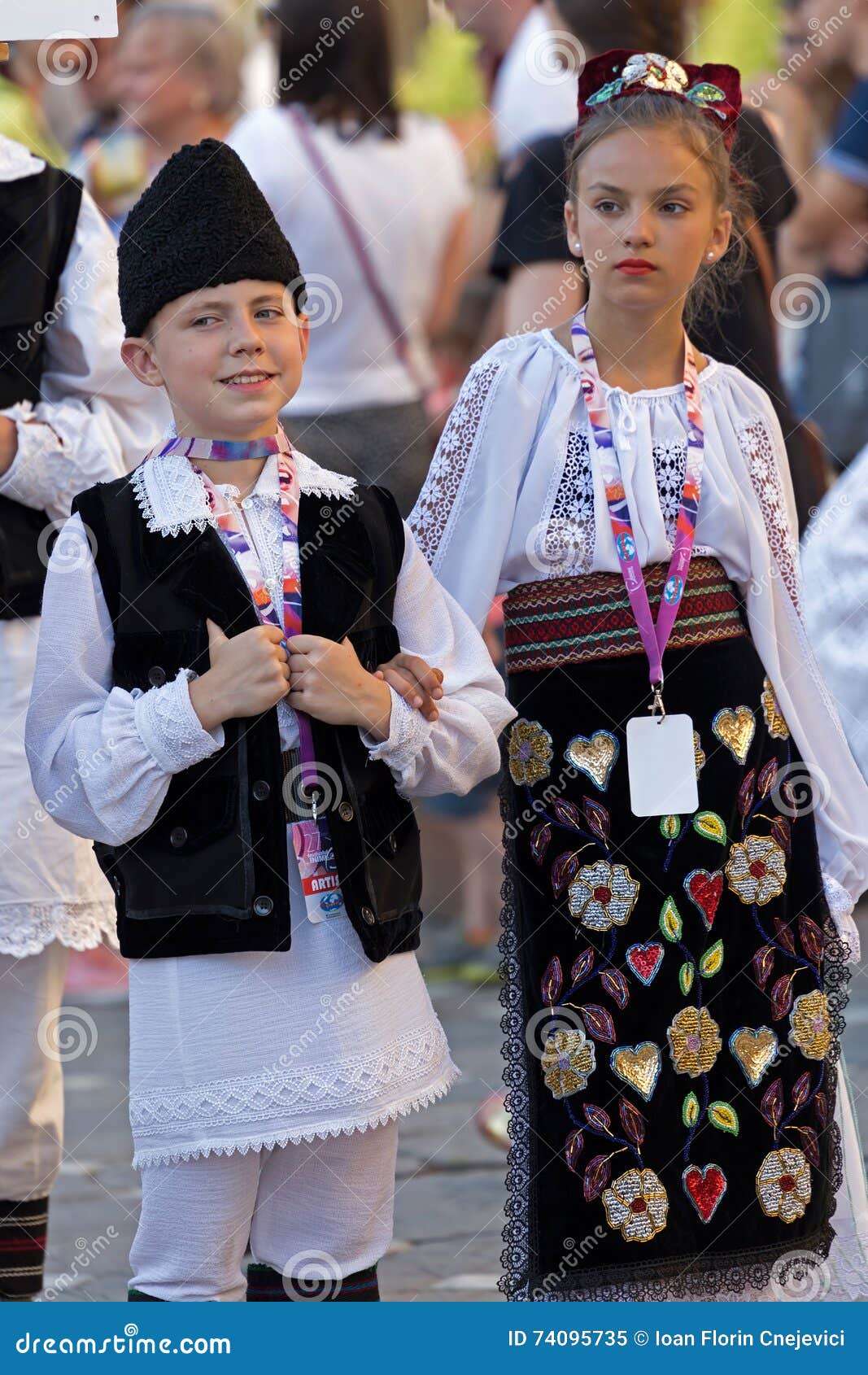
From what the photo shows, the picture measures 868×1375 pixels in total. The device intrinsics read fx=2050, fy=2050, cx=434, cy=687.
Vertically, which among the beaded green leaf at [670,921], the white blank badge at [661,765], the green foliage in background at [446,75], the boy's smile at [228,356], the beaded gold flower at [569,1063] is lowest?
the beaded gold flower at [569,1063]

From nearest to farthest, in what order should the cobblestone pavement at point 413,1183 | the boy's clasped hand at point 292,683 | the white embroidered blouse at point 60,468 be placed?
the boy's clasped hand at point 292,683
the white embroidered blouse at point 60,468
the cobblestone pavement at point 413,1183

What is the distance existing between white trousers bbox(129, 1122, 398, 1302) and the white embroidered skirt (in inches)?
2.1

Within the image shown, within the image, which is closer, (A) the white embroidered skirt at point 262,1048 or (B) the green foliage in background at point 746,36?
(A) the white embroidered skirt at point 262,1048

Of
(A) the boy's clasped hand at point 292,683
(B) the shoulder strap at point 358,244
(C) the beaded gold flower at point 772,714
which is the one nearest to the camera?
(A) the boy's clasped hand at point 292,683

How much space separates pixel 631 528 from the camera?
3.01 meters

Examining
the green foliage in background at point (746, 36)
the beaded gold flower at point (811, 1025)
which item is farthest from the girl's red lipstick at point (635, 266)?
the green foliage in background at point (746, 36)

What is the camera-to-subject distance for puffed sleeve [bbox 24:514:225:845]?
2.58 metres

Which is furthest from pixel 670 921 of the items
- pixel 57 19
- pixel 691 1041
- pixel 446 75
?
pixel 446 75

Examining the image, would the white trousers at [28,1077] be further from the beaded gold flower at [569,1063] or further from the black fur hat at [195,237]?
the black fur hat at [195,237]

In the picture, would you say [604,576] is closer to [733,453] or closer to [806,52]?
[733,453]

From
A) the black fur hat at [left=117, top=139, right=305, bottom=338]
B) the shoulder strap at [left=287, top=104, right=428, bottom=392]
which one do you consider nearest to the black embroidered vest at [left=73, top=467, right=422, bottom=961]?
the black fur hat at [left=117, top=139, right=305, bottom=338]

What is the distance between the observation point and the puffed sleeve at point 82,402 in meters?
3.26

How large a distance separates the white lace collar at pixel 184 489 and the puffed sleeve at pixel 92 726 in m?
0.10

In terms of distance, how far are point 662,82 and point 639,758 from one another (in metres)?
1.01
